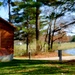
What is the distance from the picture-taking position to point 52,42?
45.2 m

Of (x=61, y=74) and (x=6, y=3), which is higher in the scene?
(x=6, y=3)

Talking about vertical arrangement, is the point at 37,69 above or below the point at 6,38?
below

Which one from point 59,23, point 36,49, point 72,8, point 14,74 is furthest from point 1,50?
point 59,23

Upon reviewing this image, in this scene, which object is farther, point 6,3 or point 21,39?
point 21,39

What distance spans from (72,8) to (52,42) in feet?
74.4

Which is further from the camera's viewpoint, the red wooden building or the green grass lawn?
the red wooden building

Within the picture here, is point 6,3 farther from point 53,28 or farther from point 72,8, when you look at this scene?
point 72,8

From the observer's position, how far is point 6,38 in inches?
1017

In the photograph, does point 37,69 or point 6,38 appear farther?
point 6,38

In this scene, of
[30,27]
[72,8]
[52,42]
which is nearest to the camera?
[72,8]

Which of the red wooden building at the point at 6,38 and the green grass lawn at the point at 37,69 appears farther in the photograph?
the red wooden building at the point at 6,38

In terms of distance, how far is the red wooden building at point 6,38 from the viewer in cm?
2452

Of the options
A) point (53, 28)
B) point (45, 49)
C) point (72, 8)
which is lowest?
point (45, 49)

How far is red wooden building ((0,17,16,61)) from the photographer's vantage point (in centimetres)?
2452
